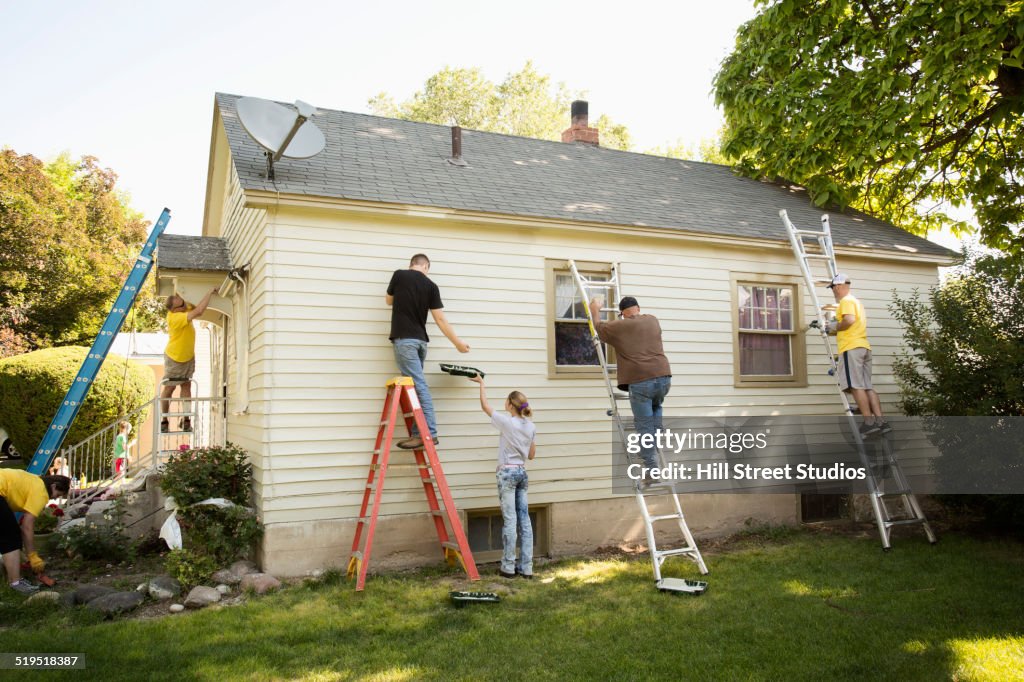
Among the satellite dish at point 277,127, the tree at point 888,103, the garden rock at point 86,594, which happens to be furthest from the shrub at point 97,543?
the tree at point 888,103

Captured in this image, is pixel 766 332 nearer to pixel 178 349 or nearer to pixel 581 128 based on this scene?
pixel 581 128

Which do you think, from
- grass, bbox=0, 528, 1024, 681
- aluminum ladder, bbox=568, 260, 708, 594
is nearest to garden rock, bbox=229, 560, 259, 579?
grass, bbox=0, 528, 1024, 681

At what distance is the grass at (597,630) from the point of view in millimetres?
5004

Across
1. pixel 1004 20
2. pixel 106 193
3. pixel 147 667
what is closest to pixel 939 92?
pixel 1004 20

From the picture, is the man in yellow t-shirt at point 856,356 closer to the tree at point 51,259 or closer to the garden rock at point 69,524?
the garden rock at point 69,524

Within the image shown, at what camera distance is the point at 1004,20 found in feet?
30.2

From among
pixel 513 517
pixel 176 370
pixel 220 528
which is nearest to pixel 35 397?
pixel 176 370

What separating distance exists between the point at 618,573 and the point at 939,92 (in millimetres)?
7926

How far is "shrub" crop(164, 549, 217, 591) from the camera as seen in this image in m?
6.94

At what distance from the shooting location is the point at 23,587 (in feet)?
23.1

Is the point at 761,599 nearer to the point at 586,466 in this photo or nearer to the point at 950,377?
the point at 586,466

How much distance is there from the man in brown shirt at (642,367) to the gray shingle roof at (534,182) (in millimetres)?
1850

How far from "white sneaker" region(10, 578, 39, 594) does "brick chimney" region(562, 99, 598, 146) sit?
10.5 meters

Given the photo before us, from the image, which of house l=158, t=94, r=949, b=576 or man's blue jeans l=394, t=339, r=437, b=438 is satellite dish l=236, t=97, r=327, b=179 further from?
man's blue jeans l=394, t=339, r=437, b=438
